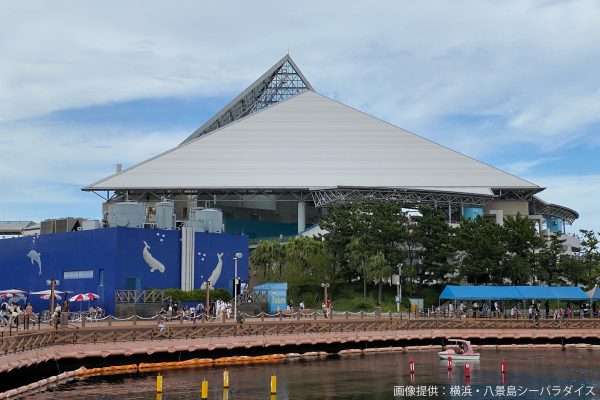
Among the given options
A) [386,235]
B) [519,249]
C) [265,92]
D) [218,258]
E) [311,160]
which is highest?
[265,92]

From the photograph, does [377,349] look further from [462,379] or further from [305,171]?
[305,171]

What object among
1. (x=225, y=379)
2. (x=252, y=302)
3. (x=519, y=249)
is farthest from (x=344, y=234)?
(x=225, y=379)

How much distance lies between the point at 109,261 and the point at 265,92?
253ft

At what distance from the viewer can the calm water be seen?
38.4m

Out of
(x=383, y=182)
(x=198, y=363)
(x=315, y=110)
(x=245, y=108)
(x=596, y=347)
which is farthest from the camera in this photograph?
(x=245, y=108)

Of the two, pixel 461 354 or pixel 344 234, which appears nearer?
pixel 461 354

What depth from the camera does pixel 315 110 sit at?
12075 centimetres

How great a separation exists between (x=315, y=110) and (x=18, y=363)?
287ft

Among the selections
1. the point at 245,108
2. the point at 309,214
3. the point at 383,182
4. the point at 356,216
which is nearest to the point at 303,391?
the point at 356,216

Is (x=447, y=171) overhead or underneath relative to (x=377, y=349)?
overhead

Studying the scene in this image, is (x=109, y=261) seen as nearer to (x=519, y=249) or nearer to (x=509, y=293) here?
(x=509, y=293)

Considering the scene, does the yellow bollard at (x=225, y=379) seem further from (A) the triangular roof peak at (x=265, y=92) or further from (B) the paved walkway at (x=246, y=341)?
(A) the triangular roof peak at (x=265, y=92)

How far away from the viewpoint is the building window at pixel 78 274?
67.5 metres

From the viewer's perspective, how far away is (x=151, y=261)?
69.2 metres
